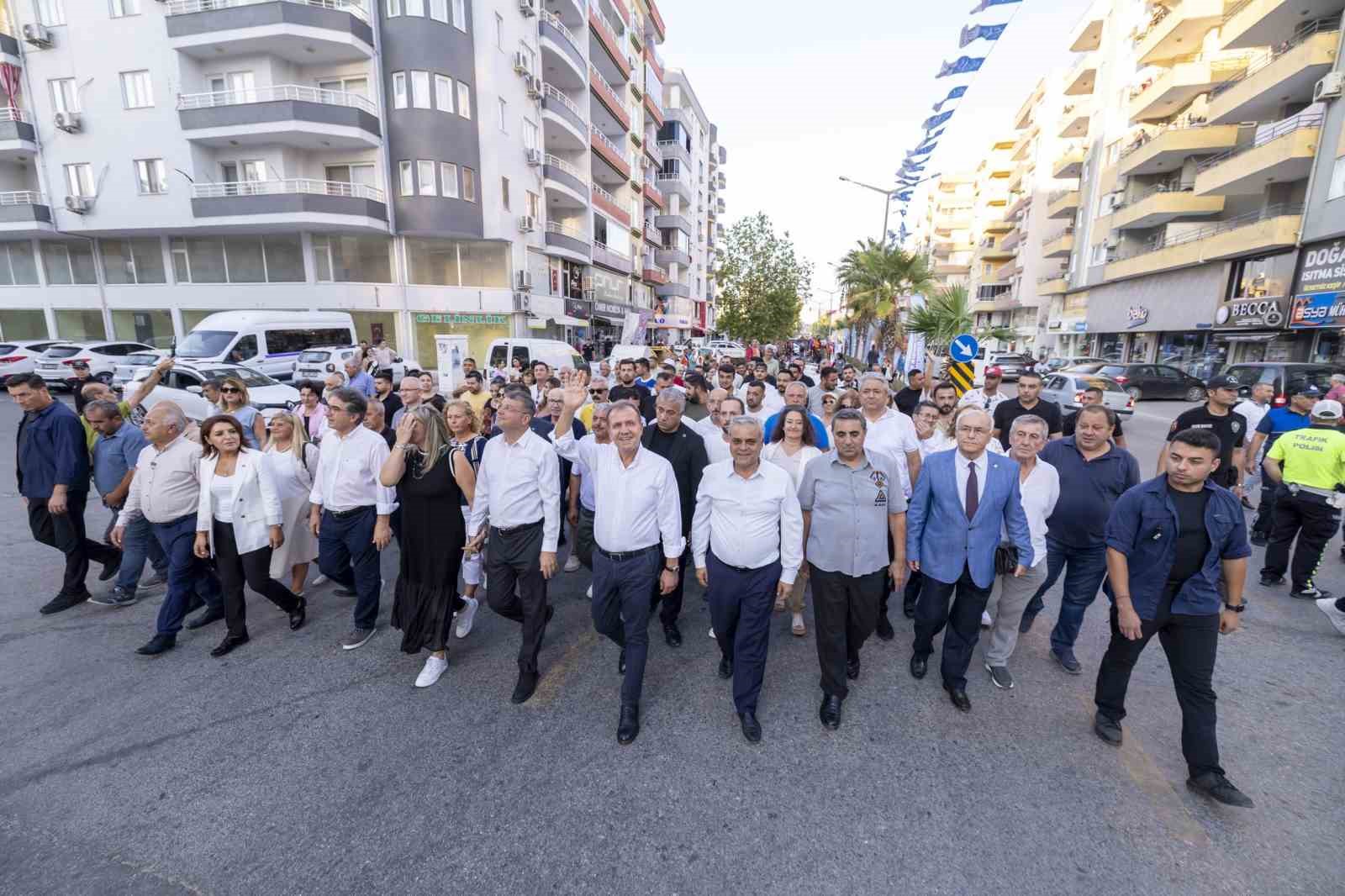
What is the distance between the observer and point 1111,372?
21.0m

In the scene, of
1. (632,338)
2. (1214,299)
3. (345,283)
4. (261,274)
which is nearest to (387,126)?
(345,283)

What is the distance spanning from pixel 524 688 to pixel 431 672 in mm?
690

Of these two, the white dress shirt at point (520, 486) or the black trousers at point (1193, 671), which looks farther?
the white dress shirt at point (520, 486)

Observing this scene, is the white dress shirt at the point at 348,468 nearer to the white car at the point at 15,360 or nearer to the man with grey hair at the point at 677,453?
the man with grey hair at the point at 677,453

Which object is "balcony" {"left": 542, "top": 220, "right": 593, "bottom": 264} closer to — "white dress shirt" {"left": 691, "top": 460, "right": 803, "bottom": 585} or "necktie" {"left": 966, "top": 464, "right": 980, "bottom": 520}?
"white dress shirt" {"left": 691, "top": 460, "right": 803, "bottom": 585}

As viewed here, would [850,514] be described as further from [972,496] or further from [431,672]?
[431,672]

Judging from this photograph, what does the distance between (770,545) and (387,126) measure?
2703cm

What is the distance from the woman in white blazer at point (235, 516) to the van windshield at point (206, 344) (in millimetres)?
14748

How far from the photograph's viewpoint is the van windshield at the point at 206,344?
1573 cm

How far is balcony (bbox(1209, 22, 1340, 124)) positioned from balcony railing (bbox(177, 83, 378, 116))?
33.5 metres

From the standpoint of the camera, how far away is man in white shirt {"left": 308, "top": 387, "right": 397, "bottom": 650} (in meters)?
4.24

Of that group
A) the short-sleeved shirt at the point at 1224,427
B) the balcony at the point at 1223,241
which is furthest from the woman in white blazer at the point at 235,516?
the balcony at the point at 1223,241

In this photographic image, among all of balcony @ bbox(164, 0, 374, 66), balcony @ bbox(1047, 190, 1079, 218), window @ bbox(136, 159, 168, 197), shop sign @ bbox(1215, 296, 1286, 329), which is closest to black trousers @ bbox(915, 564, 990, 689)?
shop sign @ bbox(1215, 296, 1286, 329)

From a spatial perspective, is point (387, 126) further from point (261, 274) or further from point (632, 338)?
point (632, 338)
